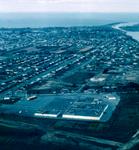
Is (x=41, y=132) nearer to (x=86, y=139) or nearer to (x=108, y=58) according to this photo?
(x=86, y=139)

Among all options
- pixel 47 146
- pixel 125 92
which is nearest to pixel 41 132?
pixel 47 146

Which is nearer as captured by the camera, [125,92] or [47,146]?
[47,146]

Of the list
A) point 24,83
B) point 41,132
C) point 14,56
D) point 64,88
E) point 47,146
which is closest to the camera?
point 47,146

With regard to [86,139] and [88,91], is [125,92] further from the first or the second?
[86,139]

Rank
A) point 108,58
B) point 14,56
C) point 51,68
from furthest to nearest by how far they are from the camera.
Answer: point 14,56 < point 108,58 < point 51,68

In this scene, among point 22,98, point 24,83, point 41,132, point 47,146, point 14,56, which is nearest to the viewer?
point 47,146

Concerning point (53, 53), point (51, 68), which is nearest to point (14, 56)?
point (53, 53)
